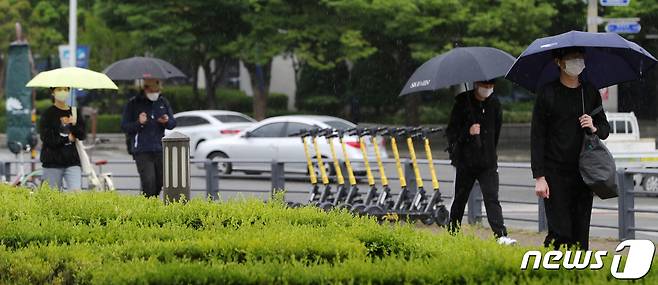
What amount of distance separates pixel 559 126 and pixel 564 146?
145 mm

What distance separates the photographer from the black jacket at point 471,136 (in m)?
10.8

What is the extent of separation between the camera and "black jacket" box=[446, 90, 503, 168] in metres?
10.8

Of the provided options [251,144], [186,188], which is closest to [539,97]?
[186,188]

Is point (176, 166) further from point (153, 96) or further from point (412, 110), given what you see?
point (412, 110)

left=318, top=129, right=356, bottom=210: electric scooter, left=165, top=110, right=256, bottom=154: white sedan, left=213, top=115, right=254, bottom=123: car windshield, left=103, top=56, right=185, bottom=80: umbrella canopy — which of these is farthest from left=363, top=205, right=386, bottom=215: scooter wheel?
left=213, top=115, right=254, bottom=123: car windshield

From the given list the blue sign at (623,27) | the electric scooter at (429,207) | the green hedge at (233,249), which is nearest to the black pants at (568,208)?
the green hedge at (233,249)

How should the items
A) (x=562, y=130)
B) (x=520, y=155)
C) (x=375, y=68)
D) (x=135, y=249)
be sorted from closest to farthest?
(x=135, y=249), (x=562, y=130), (x=520, y=155), (x=375, y=68)

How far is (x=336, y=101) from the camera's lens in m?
44.0

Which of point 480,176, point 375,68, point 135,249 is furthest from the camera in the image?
point 375,68

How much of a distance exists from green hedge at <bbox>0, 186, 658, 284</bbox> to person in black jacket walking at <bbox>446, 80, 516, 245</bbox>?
2.94 m

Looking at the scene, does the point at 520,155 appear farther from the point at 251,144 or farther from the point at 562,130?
the point at 562,130

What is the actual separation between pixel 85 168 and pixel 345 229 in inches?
266

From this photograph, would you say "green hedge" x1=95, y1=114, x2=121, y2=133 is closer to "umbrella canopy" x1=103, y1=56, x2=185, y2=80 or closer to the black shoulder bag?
"umbrella canopy" x1=103, y1=56, x2=185, y2=80

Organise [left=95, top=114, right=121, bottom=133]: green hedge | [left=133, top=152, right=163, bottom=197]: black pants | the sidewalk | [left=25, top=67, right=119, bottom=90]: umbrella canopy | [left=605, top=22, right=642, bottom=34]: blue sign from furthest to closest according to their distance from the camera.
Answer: [left=95, top=114, right=121, bottom=133]: green hedge → [left=605, top=22, right=642, bottom=34]: blue sign → [left=25, top=67, right=119, bottom=90]: umbrella canopy → [left=133, top=152, right=163, bottom=197]: black pants → the sidewalk
